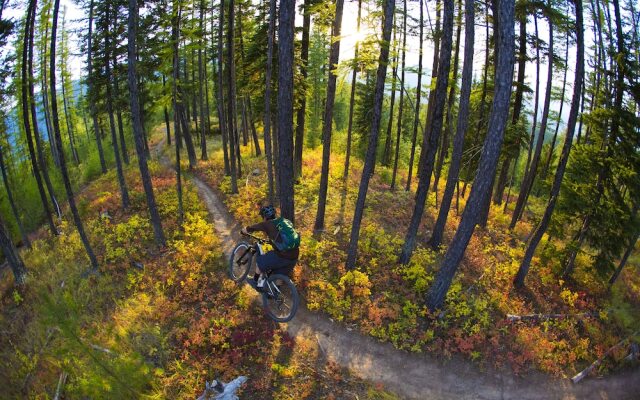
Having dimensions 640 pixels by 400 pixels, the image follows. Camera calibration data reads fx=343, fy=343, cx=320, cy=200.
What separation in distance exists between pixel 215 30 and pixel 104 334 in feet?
82.2

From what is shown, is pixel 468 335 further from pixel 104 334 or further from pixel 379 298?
pixel 104 334

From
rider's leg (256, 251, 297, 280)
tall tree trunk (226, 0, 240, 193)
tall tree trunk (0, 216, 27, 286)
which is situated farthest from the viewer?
tall tree trunk (226, 0, 240, 193)

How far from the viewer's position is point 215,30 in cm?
2792

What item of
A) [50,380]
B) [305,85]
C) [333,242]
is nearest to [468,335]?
[333,242]

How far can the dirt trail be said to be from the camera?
9.28m

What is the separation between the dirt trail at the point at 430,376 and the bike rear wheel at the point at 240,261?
7.65 ft

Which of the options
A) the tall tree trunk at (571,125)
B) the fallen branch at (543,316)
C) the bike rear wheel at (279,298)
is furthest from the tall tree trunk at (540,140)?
the bike rear wheel at (279,298)

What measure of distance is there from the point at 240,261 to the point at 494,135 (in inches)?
337

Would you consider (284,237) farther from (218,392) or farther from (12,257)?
(12,257)

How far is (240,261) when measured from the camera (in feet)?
37.6

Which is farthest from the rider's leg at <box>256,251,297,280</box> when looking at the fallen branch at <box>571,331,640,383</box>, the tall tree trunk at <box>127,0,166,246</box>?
the fallen branch at <box>571,331,640,383</box>

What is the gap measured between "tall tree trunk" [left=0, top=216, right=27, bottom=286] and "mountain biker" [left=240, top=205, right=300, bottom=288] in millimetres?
13900

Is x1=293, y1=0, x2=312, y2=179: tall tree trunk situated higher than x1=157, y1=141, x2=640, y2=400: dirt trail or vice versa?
x1=293, y1=0, x2=312, y2=179: tall tree trunk

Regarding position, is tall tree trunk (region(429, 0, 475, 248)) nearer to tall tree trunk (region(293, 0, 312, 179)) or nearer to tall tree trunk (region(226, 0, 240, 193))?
tall tree trunk (region(293, 0, 312, 179))
